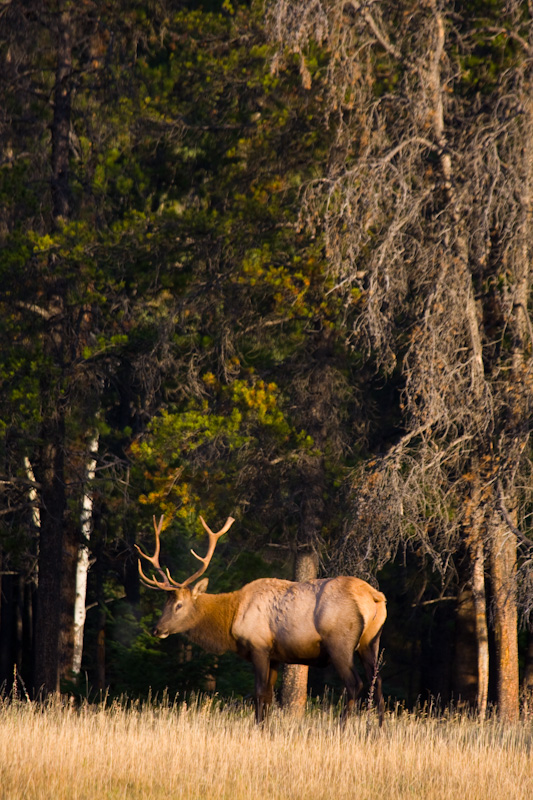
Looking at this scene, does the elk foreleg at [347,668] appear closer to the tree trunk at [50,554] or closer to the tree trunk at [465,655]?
the tree trunk at [465,655]

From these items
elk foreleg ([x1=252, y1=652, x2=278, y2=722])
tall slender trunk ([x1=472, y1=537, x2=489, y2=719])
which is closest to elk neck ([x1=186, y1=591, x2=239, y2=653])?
elk foreleg ([x1=252, y1=652, x2=278, y2=722])

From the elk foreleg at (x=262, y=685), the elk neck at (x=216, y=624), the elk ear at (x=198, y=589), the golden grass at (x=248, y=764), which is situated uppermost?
the elk ear at (x=198, y=589)

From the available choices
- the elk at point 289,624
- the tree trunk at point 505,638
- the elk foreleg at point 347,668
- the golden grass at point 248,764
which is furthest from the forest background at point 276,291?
the golden grass at point 248,764

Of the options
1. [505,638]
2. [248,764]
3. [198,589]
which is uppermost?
[198,589]

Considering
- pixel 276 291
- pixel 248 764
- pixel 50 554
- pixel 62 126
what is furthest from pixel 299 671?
pixel 62 126

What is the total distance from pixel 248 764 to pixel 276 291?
6.75m

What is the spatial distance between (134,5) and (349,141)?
5.37 metres

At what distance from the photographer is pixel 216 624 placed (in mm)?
11234

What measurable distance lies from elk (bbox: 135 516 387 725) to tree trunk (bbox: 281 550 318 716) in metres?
2.80

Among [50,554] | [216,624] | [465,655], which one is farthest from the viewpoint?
[465,655]

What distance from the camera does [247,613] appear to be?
35.6ft

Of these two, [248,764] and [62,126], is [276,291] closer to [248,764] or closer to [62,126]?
[62,126]

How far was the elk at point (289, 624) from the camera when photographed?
10414mm

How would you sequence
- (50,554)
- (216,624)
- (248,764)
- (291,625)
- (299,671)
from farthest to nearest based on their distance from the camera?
1. (50,554)
2. (299,671)
3. (216,624)
4. (291,625)
5. (248,764)
